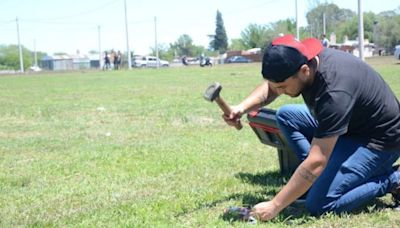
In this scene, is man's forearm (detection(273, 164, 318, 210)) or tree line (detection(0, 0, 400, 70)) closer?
man's forearm (detection(273, 164, 318, 210))

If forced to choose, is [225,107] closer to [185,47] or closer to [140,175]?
[140,175]

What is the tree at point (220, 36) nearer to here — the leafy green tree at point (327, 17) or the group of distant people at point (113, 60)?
the leafy green tree at point (327, 17)

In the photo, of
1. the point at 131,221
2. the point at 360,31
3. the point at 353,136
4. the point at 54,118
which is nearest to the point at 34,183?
the point at 131,221

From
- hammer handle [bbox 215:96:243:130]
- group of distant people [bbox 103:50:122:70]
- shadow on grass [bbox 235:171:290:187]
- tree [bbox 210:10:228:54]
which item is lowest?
shadow on grass [bbox 235:171:290:187]

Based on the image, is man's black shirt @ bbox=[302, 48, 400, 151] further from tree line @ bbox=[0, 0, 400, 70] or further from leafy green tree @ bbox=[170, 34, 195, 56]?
leafy green tree @ bbox=[170, 34, 195, 56]

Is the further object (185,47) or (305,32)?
(185,47)

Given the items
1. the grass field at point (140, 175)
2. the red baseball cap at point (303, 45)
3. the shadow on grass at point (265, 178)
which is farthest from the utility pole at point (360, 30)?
the red baseball cap at point (303, 45)

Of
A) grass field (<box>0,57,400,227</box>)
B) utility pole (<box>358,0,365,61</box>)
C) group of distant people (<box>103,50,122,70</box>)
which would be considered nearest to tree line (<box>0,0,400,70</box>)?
group of distant people (<box>103,50,122,70</box>)

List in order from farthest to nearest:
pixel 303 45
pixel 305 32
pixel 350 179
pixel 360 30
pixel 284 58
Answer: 1. pixel 305 32
2. pixel 360 30
3. pixel 350 179
4. pixel 303 45
5. pixel 284 58

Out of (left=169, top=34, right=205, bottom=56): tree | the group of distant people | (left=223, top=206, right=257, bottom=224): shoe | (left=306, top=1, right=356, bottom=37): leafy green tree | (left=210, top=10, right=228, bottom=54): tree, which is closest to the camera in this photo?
(left=223, top=206, right=257, bottom=224): shoe

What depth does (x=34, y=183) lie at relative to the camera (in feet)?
15.8

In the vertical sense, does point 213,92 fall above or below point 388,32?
below

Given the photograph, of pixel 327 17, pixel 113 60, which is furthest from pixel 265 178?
pixel 327 17

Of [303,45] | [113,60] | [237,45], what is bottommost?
[303,45]
